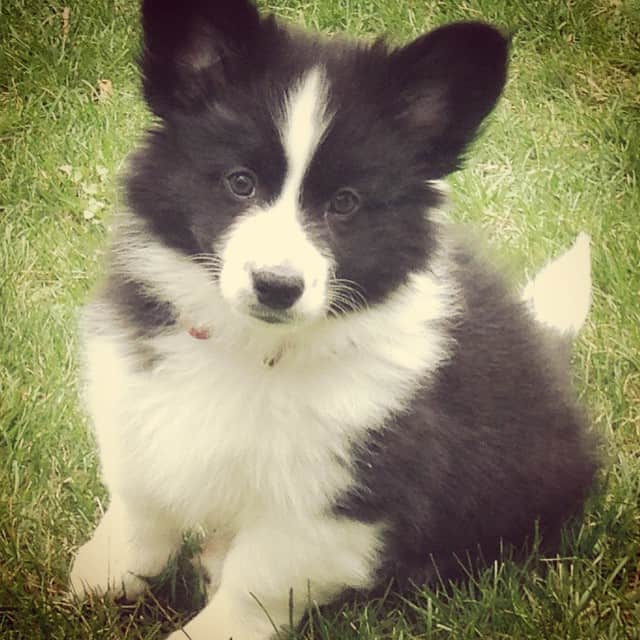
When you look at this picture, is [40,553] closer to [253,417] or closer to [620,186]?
[253,417]

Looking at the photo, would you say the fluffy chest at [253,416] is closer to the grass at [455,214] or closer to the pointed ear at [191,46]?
the grass at [455,214]

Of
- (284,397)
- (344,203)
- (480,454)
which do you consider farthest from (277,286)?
(480,454)

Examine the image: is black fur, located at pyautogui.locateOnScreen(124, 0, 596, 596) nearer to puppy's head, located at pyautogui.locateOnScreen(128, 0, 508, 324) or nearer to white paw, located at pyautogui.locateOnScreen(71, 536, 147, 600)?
puppy's head, located at pyautogui.locateOnScreen(128, 0, 508, 324)

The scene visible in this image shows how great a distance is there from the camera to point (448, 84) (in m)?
1.24

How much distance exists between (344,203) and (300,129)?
0.40 ft

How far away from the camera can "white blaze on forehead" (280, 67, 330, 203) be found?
3.92ft

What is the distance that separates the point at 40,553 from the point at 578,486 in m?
0.90

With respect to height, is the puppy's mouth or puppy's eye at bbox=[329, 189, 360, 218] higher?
puppy's eye at bbox=[329, 189, 360, 218]

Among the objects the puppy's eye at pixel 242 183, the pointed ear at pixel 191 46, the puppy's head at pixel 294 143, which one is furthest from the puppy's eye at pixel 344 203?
the pointed ear at pixel 191 46

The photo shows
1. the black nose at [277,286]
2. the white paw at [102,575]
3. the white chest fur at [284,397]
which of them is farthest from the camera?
the white paw at [102,575]

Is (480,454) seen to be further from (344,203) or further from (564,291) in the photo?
(344,203)

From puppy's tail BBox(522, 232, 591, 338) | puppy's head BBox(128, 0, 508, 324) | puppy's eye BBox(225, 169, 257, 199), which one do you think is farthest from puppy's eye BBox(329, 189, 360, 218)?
puppy's tail BBox(522, 232, 591, 338)

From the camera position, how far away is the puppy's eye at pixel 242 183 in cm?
123

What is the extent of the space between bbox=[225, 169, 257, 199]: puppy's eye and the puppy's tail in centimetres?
59
